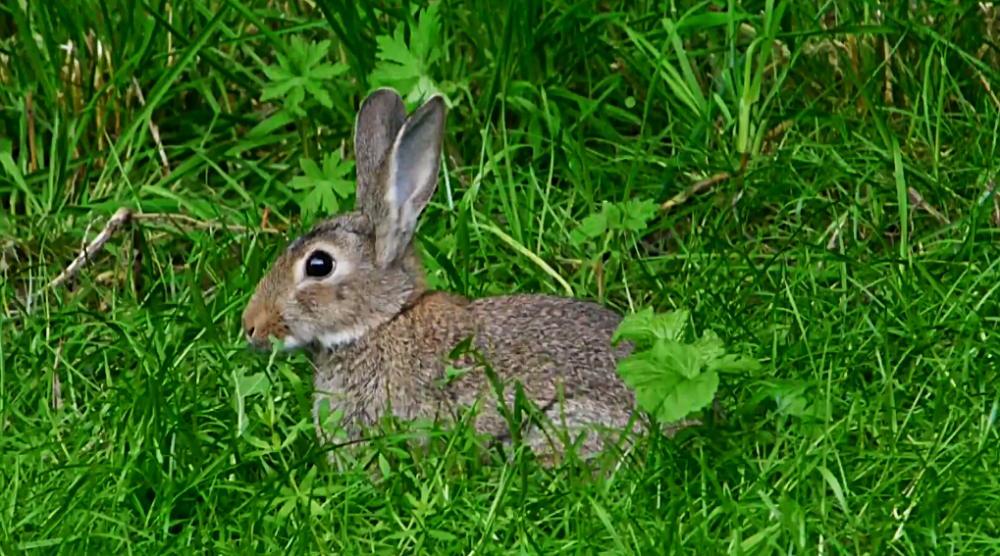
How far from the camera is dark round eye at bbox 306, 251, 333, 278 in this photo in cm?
527

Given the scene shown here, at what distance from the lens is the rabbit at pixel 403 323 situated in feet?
16.0

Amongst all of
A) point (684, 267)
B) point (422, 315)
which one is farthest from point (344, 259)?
point (684, 267)

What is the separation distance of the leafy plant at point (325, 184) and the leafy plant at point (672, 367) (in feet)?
4.89

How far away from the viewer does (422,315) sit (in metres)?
→ 5.20

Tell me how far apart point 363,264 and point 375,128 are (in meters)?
0.42

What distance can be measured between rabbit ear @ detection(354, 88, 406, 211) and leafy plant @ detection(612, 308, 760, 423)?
3.58 ft

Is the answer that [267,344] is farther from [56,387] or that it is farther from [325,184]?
[325,184]

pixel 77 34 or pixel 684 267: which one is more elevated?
pixel 77 34

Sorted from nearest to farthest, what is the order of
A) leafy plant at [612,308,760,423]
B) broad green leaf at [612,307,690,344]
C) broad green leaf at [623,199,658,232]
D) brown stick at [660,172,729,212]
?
1. leafy plant at [612,308,760,423]
2. broad green leaf at [612,307,690,344]
3. broad green leaf at [623,199,658,232]
4. brown stick at [660,172,729,212]

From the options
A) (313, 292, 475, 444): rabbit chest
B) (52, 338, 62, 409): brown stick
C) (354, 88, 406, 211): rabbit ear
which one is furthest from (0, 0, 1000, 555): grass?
(354, 88, 406, 211): rabbit ear

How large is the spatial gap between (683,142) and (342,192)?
1120 mm

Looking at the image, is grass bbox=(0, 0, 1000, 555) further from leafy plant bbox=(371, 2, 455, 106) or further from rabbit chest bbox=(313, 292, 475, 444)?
rabbit chest bbox=(313, 292, 475, 444)

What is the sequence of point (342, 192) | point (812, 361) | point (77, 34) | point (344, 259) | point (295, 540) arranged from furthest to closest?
point (77, 34) → point (342, 192) → point (344, 259) → point (812, 361) → point (295, 540)

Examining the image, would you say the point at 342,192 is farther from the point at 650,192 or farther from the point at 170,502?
the point at 170,502
